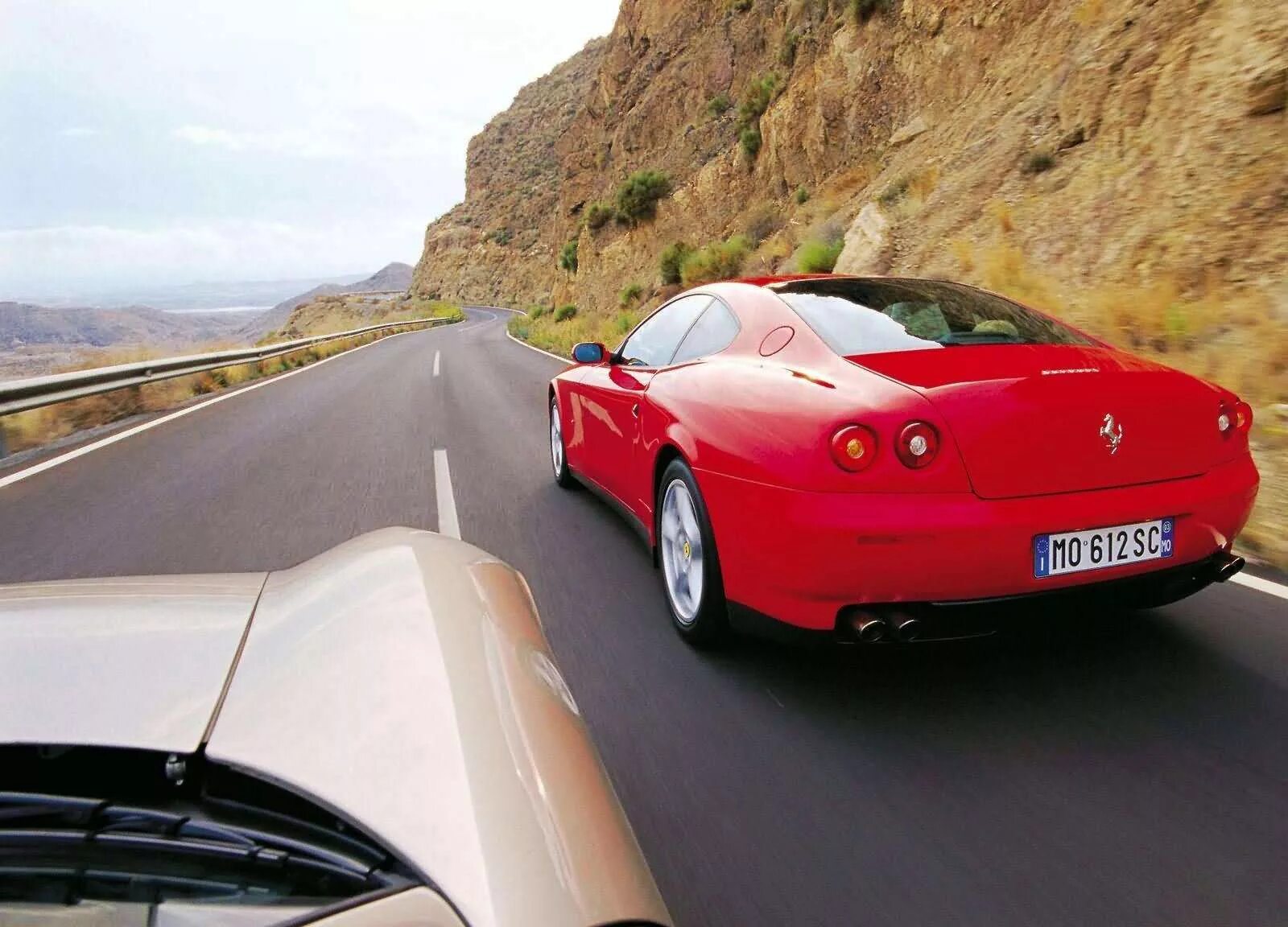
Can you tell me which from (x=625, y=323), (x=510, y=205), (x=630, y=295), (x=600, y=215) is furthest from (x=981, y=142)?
(x=510, y=205)

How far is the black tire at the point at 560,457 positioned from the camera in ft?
20.7

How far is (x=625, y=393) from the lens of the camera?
4.57m

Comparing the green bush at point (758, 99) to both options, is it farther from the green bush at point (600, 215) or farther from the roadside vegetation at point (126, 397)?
the roadside vegetation at point (126, 397)

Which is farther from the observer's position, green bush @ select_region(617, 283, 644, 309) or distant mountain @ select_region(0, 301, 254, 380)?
distant mountain @ select_region(0, 301, 254, 380)

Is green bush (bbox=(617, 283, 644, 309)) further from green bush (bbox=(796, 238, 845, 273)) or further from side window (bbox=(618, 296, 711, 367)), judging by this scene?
side window (bbox=(618, 296, 711, 367))

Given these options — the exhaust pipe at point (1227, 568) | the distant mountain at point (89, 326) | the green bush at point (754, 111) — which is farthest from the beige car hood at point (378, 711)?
the distant mountain at point (89, 326)

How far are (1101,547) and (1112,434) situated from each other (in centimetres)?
34

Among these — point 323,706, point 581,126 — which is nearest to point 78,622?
point 323,706

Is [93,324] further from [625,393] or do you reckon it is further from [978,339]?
[978,339]

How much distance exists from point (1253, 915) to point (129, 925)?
2.15m

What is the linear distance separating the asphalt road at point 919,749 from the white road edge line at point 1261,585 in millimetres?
65

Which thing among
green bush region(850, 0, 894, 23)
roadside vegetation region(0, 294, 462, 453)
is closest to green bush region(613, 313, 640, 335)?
roadside vegetation region(0, 294, 462, 453)

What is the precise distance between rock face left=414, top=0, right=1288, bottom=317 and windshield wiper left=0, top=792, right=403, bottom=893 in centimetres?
807

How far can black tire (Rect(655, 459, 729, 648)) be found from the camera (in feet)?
10.9
